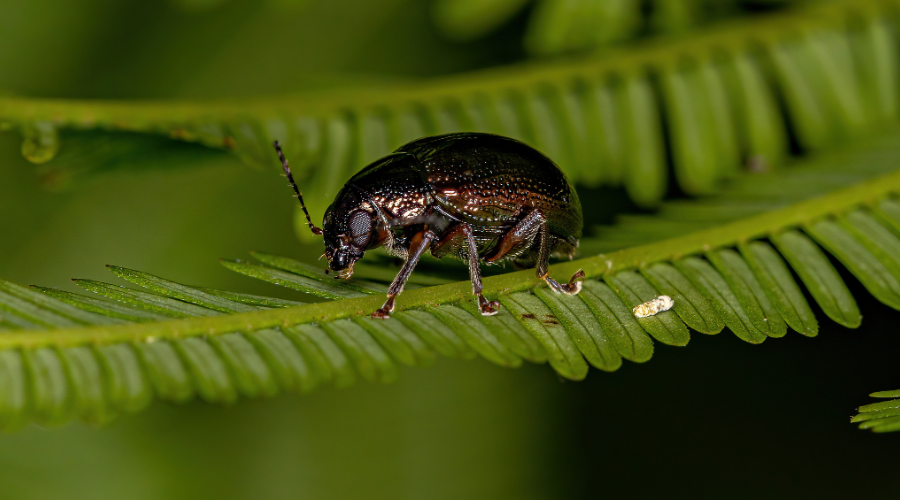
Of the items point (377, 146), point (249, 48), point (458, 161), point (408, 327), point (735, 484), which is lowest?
point (735, 484)

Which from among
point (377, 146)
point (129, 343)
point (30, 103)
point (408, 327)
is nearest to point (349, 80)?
point (377, 146)

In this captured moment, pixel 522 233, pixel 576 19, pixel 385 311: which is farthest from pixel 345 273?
pixel 576 19

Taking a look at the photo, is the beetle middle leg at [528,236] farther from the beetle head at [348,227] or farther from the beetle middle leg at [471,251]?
the beetle head at [348,227]

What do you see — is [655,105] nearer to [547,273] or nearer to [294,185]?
[547,273]

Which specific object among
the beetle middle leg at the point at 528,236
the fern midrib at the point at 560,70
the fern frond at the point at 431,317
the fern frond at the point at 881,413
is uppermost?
the fern midrib at the point at 560,70

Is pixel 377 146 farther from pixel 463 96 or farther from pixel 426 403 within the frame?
pixel 426 403

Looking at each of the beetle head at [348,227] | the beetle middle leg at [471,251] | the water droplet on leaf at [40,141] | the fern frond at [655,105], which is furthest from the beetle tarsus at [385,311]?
the water droplet on leaf at [40,141]

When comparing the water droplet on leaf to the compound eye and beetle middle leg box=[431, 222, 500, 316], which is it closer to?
the compound eye

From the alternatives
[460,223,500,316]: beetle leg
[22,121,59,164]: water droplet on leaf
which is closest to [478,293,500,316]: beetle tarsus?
[460,223,500,316]: beetle leg

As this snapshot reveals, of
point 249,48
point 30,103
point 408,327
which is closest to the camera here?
point 408,327
